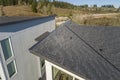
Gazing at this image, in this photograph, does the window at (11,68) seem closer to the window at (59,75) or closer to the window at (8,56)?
the window at (8,56)

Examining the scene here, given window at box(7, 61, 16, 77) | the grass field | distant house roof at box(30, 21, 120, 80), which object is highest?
distant house roof at box(30, 21, 120, 80)

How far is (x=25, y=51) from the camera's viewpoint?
7508 mm

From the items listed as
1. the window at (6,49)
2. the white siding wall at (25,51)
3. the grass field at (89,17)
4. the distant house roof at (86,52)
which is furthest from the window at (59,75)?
the grass field at (89,17)

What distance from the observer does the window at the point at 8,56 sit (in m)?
5.72

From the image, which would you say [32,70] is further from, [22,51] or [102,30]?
[102,30]

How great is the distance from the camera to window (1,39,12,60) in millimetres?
5653

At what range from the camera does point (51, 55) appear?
5.45 meters

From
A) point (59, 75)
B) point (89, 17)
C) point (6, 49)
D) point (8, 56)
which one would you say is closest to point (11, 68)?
point (8, 56)

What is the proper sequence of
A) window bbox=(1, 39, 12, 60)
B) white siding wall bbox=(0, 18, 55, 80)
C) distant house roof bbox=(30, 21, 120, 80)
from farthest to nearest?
white siding wall bbox=(0, 18, 55, 80) → window bbox=(1, 39, 12, 60) → distant house roof bbox=(30, 21, 120, 80)

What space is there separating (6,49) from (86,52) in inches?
143

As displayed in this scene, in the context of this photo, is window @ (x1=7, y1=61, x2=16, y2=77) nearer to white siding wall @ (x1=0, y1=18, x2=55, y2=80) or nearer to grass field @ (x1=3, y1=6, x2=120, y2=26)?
white siding wall @ (x1=0, y1=18, x2=55, y2=80)

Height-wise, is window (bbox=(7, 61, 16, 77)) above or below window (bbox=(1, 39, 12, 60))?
below

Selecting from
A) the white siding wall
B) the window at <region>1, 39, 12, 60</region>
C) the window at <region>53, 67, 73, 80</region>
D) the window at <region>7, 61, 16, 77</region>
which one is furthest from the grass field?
the window at <region>1, 39, 12, 60</region>

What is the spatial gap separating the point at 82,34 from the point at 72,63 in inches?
132
